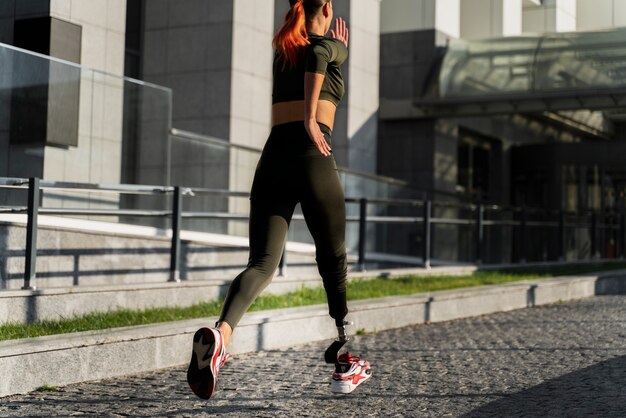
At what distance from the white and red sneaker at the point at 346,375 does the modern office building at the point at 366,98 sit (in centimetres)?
490

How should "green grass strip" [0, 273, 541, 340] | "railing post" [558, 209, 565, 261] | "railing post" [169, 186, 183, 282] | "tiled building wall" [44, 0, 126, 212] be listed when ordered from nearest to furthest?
1. "green grass strip" [0, 273, 541, 340]
2. "railing post" [169, 186, 183, 282]
3. "tiled building wall" [44, 0, 126, 212]
4. "railing post" [558, 209, 565, 261]

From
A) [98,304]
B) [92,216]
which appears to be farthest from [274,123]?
[92,216]

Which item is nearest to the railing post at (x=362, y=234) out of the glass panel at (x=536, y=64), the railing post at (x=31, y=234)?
the railing post at (x=31, y=234)

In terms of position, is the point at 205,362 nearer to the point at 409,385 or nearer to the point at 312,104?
the point at 312,104

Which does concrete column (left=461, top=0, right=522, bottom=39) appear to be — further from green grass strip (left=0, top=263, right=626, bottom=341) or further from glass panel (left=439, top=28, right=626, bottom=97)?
green grass strip (left=0, top=263, right=626, bottom=341)

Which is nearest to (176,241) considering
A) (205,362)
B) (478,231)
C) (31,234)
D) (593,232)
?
(31,234)

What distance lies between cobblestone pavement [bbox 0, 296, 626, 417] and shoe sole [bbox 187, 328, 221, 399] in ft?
2.79

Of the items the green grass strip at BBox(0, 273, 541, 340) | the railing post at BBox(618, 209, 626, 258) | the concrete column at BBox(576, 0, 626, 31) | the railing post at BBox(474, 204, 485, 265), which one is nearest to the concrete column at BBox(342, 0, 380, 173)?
the railing post at BBox(618, 209, 626, 258)

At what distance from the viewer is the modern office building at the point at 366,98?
1023cm

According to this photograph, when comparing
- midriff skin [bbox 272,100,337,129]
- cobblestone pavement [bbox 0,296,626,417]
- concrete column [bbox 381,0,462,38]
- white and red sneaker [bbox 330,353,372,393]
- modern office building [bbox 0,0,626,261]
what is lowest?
cobblestone pavement [bbox 0,296,626,417]

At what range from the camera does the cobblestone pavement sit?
4852mm

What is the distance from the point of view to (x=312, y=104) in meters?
4.27

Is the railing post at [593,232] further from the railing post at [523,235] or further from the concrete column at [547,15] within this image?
the concrete column at [547,15]

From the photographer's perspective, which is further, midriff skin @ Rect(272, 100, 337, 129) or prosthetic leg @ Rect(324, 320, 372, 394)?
prosthetic leg @ Rect(324, 320, 372, 394)
